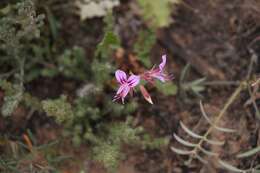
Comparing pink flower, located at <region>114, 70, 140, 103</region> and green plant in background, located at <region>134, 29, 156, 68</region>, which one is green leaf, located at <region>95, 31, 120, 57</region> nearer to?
green plant in background, located at <region>134, 29, 156, 68</region>

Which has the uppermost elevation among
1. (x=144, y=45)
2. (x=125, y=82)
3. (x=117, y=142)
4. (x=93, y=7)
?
(x=93, y=7)

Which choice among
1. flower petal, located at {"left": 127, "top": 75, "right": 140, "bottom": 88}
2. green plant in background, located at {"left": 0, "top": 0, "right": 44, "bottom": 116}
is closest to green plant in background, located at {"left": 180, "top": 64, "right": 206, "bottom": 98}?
flower petal, located at {"left": 127, "top": 75, "right": 140, "bottom": 88}

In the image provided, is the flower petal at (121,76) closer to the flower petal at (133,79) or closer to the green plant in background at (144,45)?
the flower petal at (133,79)

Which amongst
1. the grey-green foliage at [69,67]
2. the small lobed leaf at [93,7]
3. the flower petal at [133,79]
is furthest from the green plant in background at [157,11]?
the flower petal at [133,79]

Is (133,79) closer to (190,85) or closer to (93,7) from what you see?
(190,85)

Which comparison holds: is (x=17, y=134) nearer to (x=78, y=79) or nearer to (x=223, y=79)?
(x=78, y=79)

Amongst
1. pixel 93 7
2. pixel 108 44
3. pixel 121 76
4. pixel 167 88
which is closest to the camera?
pixel 121 76

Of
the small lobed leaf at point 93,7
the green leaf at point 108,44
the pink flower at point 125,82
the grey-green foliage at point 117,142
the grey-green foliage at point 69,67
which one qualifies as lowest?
the grey-green foliage at point 117,142

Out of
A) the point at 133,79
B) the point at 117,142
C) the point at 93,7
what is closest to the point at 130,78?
the point at 133,79
